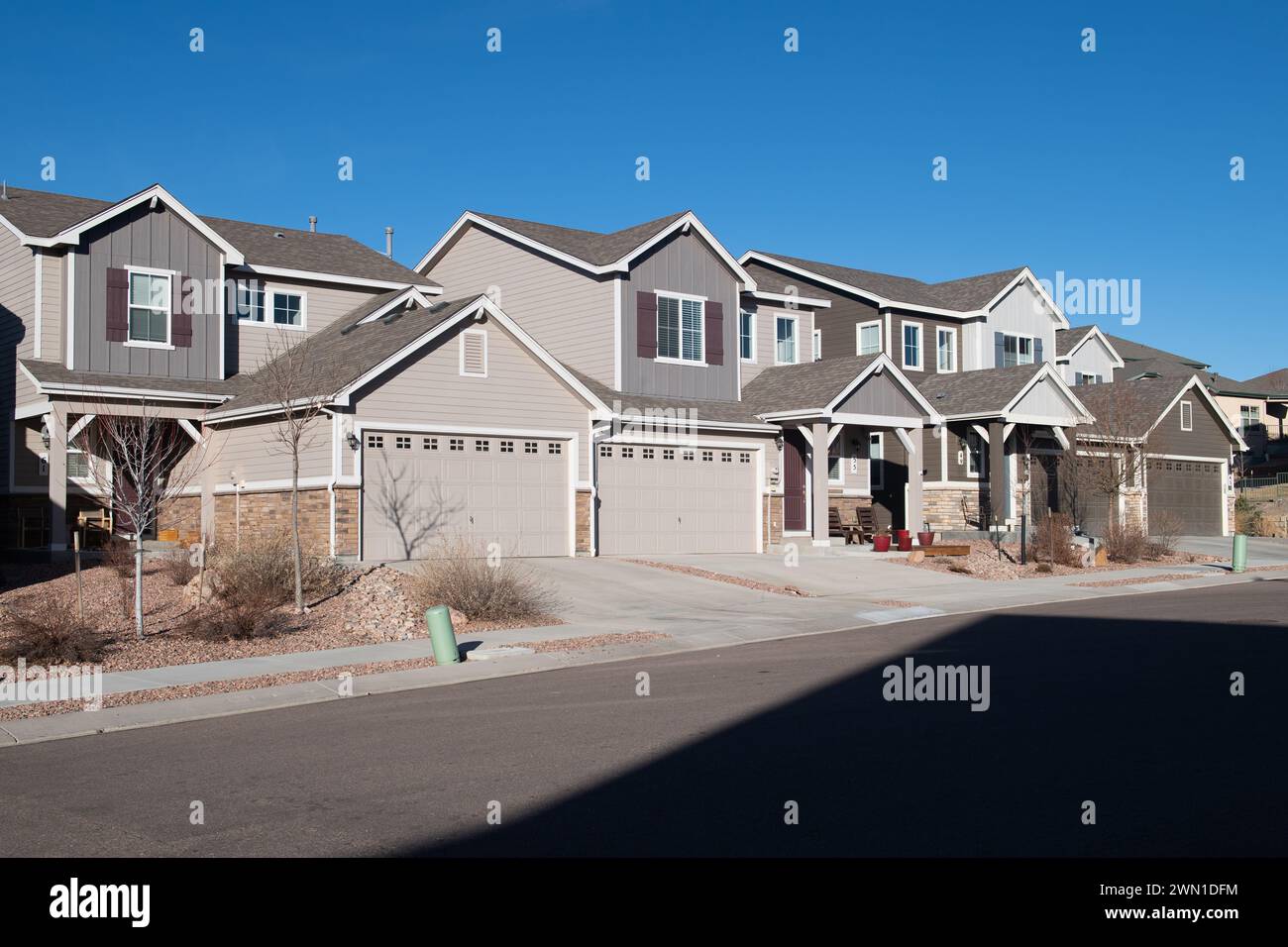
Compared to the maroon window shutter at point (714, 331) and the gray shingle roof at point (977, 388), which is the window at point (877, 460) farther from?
the maroon window shutter at point (714, 331)

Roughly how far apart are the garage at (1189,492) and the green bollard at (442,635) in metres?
32.8

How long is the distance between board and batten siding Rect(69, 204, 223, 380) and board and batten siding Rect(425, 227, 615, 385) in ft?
24.8

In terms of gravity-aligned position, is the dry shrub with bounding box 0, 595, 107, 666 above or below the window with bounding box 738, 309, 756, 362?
below

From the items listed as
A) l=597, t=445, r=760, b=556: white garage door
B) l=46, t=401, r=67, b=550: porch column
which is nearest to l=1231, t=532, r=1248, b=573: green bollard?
l=597, t=445, r=760, b=556: white garage door

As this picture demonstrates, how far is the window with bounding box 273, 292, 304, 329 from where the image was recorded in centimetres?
3019

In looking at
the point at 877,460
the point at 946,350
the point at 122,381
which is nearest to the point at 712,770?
the point at 122,381

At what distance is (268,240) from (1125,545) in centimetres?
2361

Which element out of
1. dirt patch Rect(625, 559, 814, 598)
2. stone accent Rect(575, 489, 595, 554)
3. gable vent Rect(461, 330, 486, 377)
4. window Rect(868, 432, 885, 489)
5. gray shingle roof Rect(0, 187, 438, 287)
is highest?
gray shingle roof Rect(0, 187, 438, 287)

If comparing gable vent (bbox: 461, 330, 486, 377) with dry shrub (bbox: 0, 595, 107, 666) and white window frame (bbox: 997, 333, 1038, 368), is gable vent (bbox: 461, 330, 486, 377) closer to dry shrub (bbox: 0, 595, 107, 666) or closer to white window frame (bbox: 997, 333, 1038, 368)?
dry shrub (bbox: 0, 595, 107, 666)

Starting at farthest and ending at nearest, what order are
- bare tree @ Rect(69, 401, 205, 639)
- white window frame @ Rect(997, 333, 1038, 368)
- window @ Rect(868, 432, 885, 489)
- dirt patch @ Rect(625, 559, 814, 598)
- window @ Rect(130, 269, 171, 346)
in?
white window frame @ Rect(997, 333, 1038, 368), window @ Rect(868, 432, 885, 489), window @ Rect(130, 269, 171, 346), bare tree @ Rect(69, 401, 205, 639), dirt patch @ Rect(625, 559, 814, 598)

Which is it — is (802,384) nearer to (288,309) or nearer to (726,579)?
(726,579)

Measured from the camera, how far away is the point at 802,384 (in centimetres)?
3225
